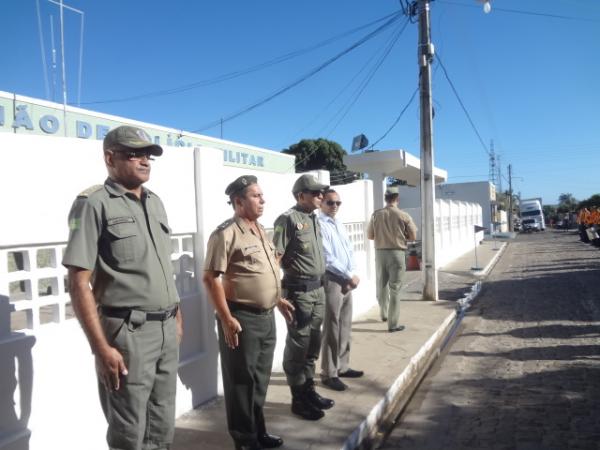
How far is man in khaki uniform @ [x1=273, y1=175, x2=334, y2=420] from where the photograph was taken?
3822mm

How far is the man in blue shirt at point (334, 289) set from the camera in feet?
14.8

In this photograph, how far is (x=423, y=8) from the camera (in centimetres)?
957

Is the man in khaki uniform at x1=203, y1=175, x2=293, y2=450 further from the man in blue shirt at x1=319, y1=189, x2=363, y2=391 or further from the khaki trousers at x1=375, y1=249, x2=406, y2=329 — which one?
the khaki trousers at x1=375, y1=249, x2=406, y2=329

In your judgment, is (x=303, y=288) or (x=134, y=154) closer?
(x=134, y=154)

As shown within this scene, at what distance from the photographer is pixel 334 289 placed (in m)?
4.53

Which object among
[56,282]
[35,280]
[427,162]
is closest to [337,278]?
[56,282]

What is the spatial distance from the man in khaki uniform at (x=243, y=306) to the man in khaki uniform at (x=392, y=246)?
3.80 m

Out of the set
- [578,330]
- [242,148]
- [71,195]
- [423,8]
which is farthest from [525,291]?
[242,148]

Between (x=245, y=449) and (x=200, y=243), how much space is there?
1788 millimetres

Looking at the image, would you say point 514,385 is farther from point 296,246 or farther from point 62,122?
point 62,122

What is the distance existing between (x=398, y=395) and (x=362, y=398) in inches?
24.5

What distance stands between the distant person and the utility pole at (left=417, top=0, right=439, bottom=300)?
24.9ft

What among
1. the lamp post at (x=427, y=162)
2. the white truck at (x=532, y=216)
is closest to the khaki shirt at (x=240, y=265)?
the lamp post at (x=427, y=162)

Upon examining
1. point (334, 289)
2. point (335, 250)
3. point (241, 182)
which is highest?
point (241, 182)
